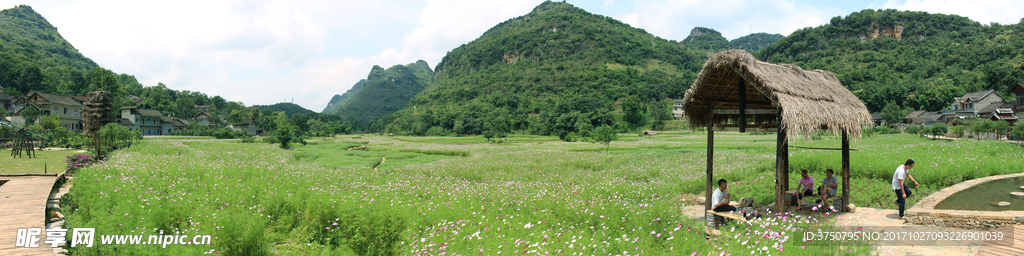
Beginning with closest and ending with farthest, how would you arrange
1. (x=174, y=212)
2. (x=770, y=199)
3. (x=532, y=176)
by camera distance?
(x=174, y=212), (x=770, y=199), (x=532, y=176)

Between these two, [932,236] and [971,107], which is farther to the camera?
[971,107]

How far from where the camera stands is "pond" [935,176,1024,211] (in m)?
9.32

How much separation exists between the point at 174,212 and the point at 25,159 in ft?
74.2

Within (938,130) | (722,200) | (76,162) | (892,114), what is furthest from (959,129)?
(76,162)

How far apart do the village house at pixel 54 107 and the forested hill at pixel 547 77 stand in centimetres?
5660

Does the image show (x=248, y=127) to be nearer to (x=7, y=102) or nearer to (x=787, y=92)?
(x=7, y=102)

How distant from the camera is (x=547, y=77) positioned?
13338 centimetres

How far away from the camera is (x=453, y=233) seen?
6672 millimetres

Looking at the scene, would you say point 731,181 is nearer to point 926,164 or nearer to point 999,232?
point 926,164

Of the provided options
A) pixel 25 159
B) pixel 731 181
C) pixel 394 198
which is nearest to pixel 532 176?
pixel 731 181

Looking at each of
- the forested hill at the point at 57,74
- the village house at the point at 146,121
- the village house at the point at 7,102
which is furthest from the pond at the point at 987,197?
the village house at the point at 7,102

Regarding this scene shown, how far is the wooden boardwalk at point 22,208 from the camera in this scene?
7.04m

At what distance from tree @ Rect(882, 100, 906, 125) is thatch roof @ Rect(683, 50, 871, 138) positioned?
262ft

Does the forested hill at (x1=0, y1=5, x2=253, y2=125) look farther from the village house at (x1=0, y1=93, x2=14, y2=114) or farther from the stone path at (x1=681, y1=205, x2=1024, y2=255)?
the stone path at (x1=681, y1=205, x2=1024, y2=255)
